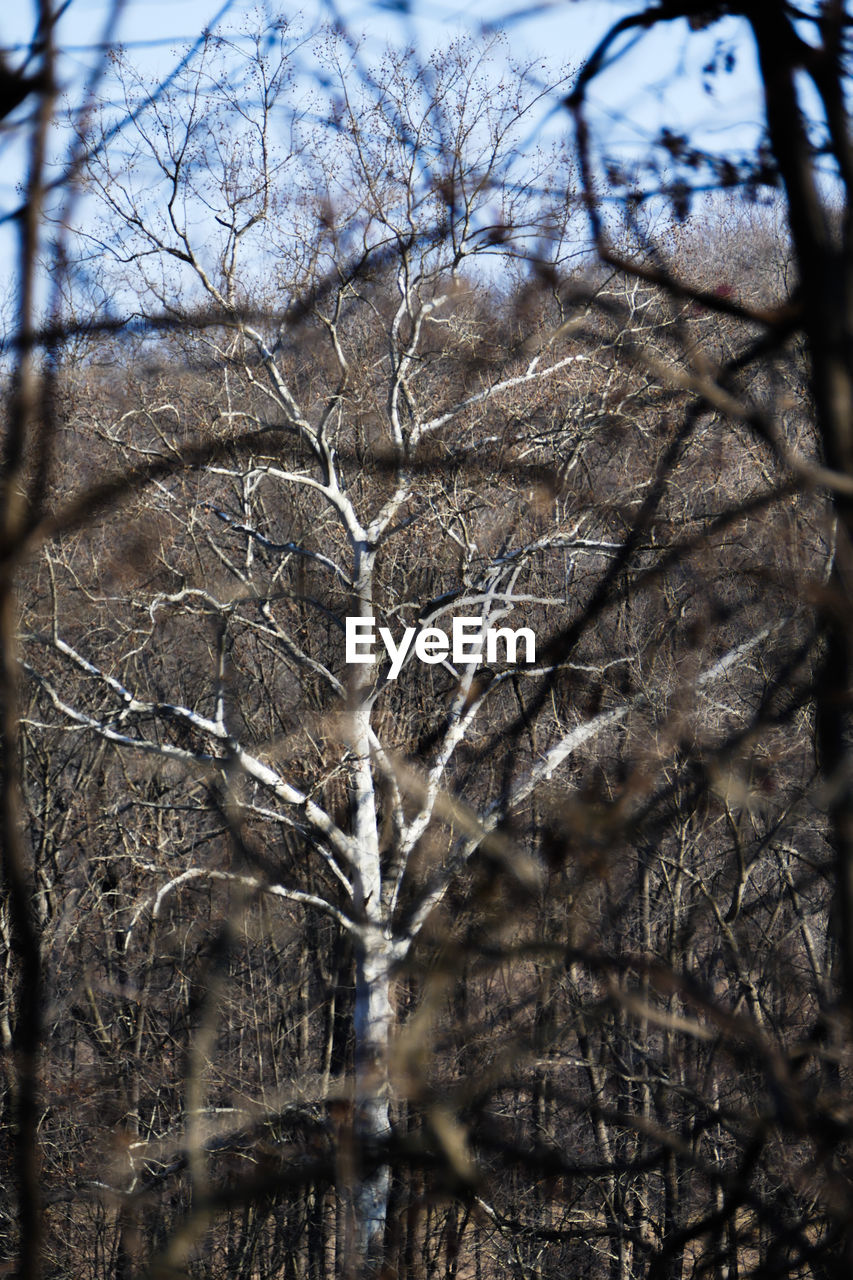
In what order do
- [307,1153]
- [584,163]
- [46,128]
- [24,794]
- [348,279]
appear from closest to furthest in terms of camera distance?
[46,128] < [584,163] < [307,1153] < [348,279] < [24,794]

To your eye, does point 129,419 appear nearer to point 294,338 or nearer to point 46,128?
point 294,338

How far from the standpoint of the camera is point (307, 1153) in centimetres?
920

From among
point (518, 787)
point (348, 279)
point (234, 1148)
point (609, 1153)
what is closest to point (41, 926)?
point (234, 1148)

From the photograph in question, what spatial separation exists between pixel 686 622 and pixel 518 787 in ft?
7.14

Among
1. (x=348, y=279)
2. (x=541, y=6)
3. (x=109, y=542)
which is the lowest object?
(x=541, y=6)
